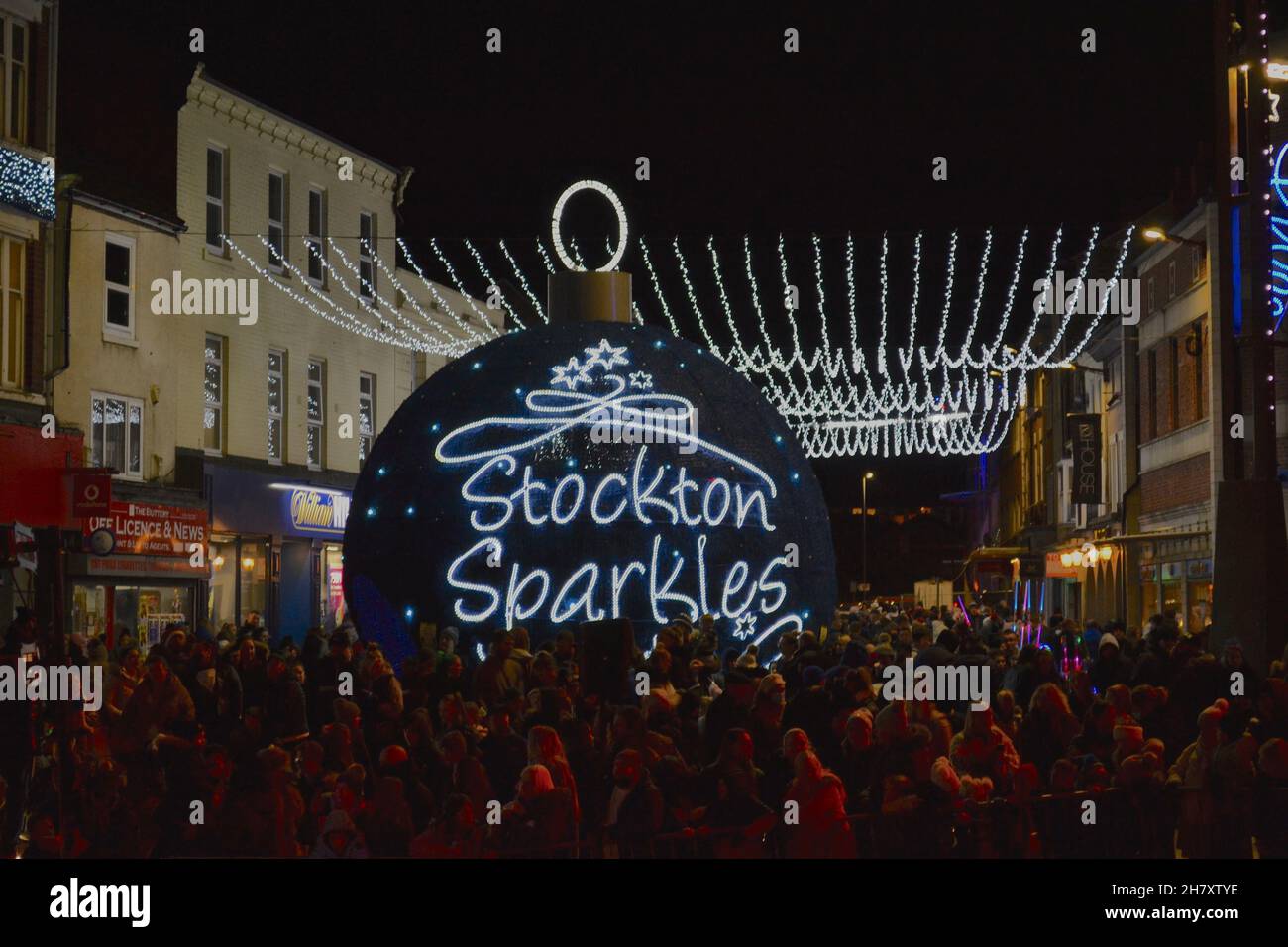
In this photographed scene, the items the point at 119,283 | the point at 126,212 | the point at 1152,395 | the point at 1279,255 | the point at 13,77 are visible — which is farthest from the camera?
the point at 1152,395

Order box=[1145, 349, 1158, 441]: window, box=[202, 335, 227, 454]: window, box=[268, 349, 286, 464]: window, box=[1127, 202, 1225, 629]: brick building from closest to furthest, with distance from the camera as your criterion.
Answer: box=[1127, 202, 1225, 629]: brick building
box=[202, 335, 227, 454]: window
box=[268, 349, 286, 464]: window
box=[1145, 349, 1158, 441]: window

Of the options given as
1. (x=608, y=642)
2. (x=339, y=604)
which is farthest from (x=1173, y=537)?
(x=608, y=642)

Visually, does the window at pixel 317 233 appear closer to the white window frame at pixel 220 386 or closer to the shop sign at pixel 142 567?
the white window frame at pixel 220 386

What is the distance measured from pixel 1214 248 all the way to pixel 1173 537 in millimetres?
5711

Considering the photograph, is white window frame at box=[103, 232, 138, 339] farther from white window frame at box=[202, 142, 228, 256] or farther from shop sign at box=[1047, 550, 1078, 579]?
shop sign at box=[1047, 550, 1078, 579]

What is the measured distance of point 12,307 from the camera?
27.3 metres

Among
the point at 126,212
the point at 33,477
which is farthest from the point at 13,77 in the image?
the point at 33,477

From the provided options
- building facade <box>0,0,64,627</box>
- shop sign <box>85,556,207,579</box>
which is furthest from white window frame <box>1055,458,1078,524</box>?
building facade <box>0,0,64,627</box>

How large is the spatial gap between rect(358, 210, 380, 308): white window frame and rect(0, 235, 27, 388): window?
39.9 feet

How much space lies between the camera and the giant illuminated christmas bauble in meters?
23.8

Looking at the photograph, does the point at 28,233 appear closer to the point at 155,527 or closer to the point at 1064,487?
the point at 155,527

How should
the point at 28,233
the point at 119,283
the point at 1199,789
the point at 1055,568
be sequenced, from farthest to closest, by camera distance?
the point at 1055,568, the point at 119,283, the point at 28,233, the point at 1199,789

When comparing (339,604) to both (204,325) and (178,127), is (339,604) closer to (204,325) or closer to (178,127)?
(204,325)

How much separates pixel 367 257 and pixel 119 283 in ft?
30.9
